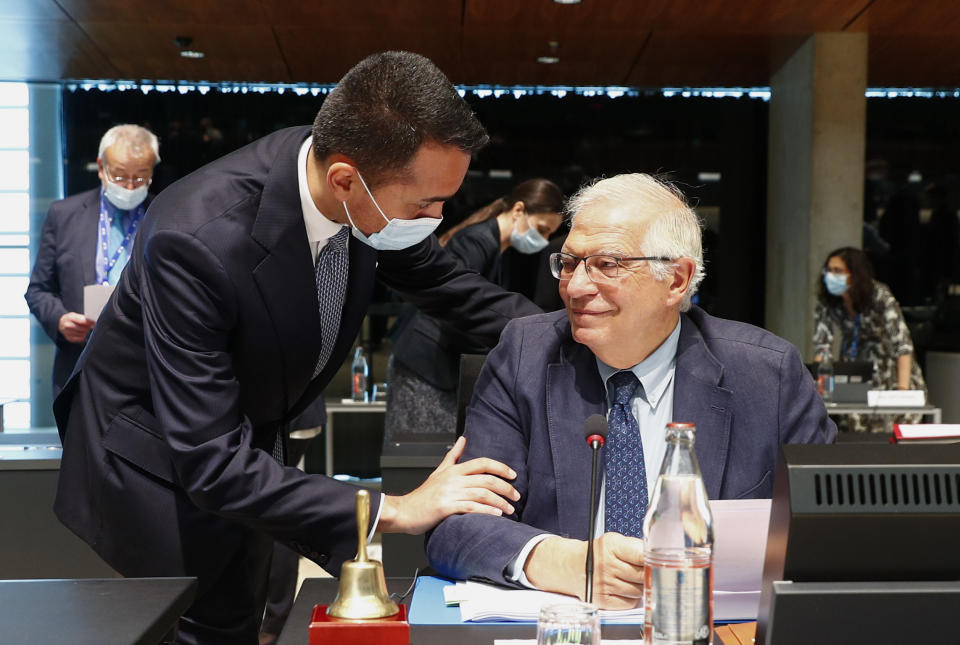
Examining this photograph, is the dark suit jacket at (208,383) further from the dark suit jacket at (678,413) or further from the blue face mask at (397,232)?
the dark suit jacket at (678,413)

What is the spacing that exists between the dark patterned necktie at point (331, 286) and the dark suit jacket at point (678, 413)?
0.94ft

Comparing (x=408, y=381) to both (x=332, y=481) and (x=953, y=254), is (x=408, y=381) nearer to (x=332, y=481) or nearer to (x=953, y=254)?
(x=332, y=481)

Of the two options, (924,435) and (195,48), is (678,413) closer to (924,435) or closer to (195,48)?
(924,435)

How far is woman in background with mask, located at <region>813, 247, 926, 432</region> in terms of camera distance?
19.3 ft

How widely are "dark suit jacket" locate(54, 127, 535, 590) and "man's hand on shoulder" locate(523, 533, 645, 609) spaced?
0.83 feet

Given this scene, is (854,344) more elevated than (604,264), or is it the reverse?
(604,264)

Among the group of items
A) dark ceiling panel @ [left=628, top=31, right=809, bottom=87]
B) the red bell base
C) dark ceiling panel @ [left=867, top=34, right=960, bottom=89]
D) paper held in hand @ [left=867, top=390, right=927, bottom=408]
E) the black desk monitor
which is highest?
dark ceiling panel @ [left=867, top=34, right=960, bottom=89]

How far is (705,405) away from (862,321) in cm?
465

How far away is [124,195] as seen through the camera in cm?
370

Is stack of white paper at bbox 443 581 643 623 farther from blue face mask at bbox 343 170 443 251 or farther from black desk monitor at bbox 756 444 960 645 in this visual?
blue face mask at bbox 343 170 443 251

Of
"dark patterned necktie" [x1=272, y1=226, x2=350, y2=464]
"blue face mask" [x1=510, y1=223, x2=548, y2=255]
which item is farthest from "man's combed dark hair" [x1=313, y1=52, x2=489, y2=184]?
"blue face mask" [x1=510, y1=223, x2=548, y2=255]

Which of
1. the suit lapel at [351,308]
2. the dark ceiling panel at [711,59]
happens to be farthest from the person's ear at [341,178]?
the dark ceiling panel at [711,59]

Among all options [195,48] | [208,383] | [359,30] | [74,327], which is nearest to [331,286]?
[208,383]

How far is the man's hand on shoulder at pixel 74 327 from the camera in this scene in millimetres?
3502
